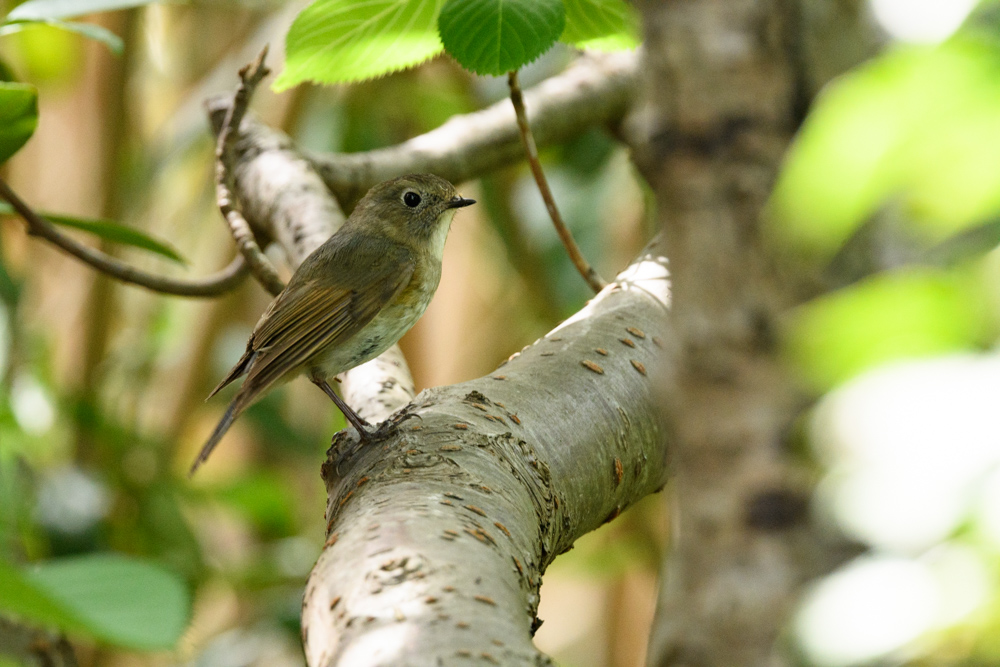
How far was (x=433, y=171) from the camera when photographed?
2.04 metres

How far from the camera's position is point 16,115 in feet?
4.25

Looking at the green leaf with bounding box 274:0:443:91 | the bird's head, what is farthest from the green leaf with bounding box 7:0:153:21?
the bird's head

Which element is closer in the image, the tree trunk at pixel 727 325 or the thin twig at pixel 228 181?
the tree trunk at pixel 727 325

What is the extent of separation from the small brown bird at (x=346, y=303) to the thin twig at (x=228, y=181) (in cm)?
7

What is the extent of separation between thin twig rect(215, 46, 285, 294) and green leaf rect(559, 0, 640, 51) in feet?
1.81

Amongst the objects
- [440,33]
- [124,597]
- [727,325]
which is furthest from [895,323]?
[440,33]

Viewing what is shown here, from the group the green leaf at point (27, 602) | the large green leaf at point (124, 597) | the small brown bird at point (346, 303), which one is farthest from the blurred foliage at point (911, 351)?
the small brown bird at point (346, 303)

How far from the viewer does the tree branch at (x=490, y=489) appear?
0.75 metres

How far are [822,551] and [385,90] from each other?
11.9ft

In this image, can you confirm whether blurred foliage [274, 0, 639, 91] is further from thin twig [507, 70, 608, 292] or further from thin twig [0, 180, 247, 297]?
thin twig [0, 180, 247, 297]

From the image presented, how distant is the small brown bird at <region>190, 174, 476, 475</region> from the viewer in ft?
5.91

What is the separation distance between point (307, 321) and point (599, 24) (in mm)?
818

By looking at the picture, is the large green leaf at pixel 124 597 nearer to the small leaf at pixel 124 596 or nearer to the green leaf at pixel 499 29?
the small leaf at pixel 124 596

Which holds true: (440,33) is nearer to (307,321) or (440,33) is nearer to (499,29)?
(499,29)
